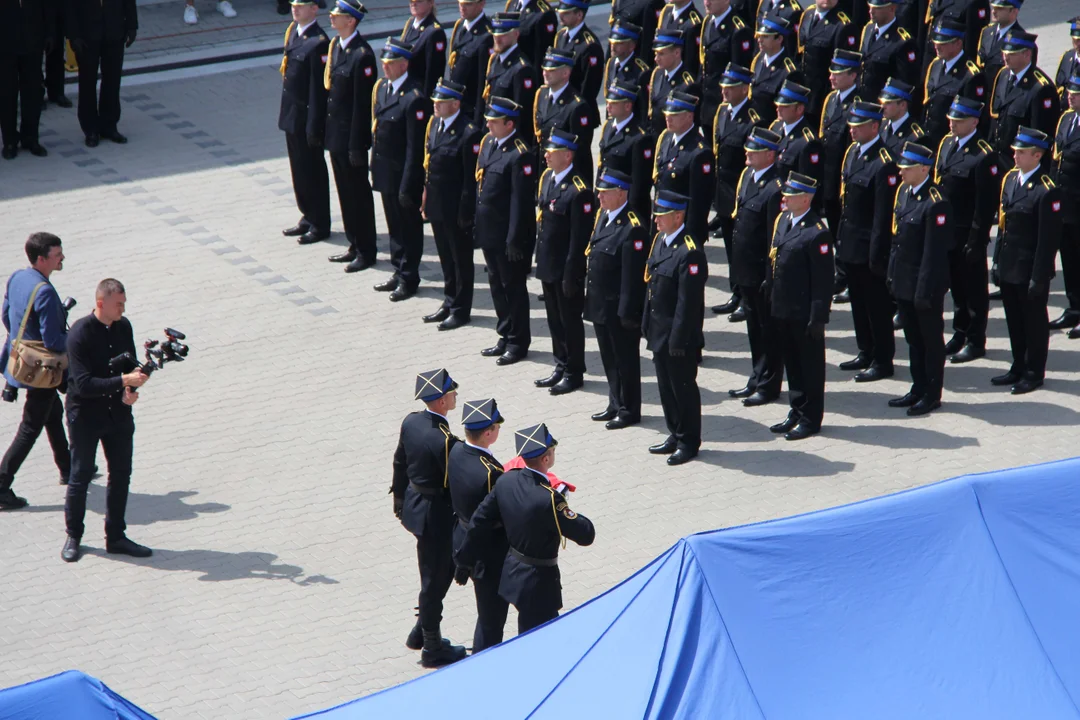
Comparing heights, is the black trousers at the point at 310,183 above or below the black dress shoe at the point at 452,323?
above

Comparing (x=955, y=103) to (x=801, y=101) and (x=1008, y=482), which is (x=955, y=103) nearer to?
(x=801, y=101)

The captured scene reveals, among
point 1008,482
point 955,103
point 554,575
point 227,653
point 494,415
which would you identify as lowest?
point 227,653

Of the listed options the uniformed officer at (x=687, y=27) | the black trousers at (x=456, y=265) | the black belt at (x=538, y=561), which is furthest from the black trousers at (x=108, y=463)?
the uniformed officer at (x=687, y=27)

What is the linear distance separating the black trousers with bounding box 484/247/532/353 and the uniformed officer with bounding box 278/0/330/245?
2.20 meters

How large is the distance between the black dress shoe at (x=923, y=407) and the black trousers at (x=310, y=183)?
506cm

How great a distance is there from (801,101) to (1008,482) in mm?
5417

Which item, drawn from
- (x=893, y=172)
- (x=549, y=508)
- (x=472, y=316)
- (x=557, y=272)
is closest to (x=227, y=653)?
(x=549, y=508)

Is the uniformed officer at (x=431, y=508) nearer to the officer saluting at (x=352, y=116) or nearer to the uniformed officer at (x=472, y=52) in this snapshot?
the officer saluting at (x=352, y=116)

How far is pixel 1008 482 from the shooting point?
5.53 m

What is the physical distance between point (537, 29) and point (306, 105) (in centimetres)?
219

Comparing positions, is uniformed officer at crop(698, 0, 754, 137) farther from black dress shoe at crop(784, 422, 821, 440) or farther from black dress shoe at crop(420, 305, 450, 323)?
black dress shoe at crop(784, 422, 821, 440)

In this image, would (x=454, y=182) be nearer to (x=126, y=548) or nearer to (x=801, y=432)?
(x=801, y=432)

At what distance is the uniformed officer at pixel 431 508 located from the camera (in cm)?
739

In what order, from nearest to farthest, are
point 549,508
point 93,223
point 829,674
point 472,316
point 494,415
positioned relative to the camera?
point 829,674, point 549,508, point 494,415, point 472,316, point 93,223
